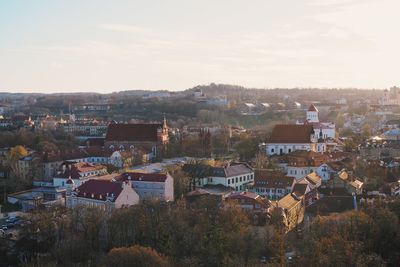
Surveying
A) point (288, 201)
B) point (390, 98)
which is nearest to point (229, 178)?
point (288, 201)

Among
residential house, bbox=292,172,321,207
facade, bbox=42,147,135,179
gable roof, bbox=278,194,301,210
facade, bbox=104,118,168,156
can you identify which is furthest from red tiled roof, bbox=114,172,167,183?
facade, bbox=104,118,168,156

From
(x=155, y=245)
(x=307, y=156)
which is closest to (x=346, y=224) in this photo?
(x=155, y=245)

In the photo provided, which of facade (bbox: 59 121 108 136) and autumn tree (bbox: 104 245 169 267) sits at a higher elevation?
facade (bbox: 59 121 108 136)

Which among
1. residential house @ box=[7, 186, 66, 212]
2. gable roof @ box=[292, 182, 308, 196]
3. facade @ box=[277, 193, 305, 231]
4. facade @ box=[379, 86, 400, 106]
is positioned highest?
facade @ box=[379, 86, 400, 106]

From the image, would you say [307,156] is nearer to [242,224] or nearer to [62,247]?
[242,224]

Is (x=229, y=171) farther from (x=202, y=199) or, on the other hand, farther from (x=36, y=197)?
(x=36, y=197)

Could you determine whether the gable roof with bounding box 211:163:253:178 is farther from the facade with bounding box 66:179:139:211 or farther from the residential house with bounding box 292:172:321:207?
the facade with bounding box 66:179:139:211
